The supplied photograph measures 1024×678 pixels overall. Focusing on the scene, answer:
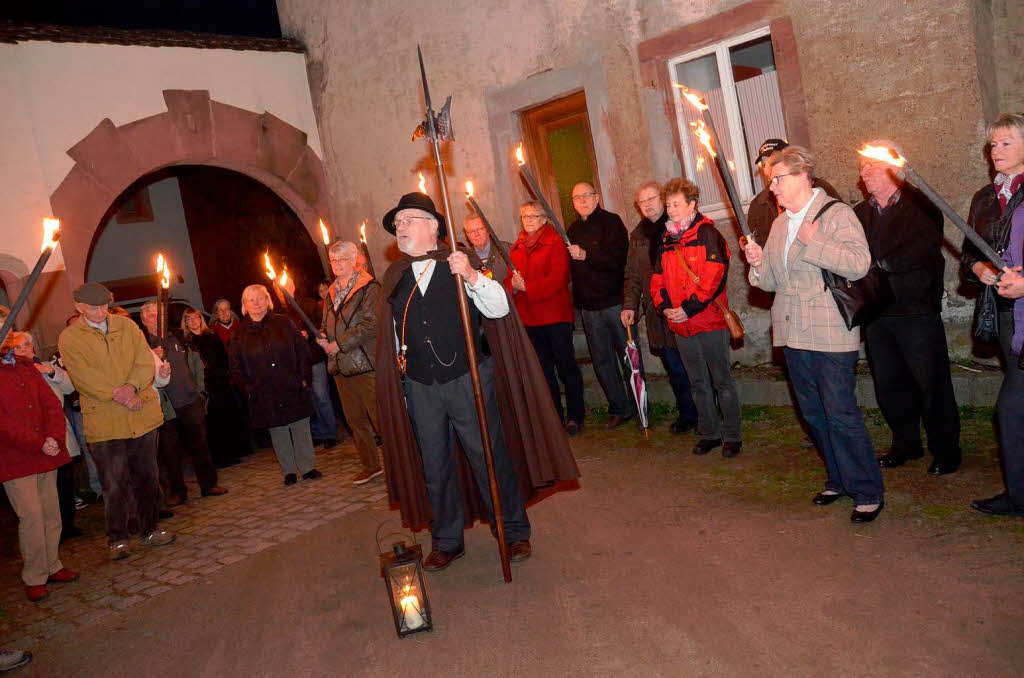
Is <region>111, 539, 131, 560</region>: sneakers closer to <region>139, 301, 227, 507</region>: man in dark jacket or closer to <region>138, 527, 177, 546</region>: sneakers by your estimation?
<region>138, 527, 177, 546</region>: sneakers

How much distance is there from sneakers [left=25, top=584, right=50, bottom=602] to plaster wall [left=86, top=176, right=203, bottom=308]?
13.1 meters

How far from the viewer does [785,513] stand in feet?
16.1

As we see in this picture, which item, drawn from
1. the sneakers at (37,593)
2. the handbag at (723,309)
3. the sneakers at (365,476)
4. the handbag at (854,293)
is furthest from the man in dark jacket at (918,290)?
the sneakers at (37,593)

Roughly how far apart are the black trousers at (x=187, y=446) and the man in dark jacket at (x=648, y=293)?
4408mm

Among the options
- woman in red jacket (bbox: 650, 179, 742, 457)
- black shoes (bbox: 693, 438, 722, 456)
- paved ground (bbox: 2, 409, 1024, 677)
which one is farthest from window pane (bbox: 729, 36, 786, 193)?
paved ground (bbox: 2, 409, 1024, 677)

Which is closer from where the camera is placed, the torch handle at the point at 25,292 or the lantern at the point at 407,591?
the lantern at the point at 407,591

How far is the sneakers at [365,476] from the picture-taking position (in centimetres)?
749

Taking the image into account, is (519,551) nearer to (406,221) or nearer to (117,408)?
(406,221)

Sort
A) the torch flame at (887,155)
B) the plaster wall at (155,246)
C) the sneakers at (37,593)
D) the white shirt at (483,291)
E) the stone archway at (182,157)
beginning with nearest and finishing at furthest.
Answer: the torch flame at (887,155)
the white shirt at (483,291)
the sneakers at (37,593)
the stone archway at (182,157)
the plaster wall at (155,246)

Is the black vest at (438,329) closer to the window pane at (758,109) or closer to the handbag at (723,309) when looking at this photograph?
the handbag at (723,309)

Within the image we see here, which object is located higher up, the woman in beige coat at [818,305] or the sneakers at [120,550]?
the woman in beige coat at [818,305]

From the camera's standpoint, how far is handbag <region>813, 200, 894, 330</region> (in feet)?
14.3

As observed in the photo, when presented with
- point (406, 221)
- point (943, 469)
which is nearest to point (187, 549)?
point (406, 221)

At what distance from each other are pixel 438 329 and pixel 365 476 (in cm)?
326
